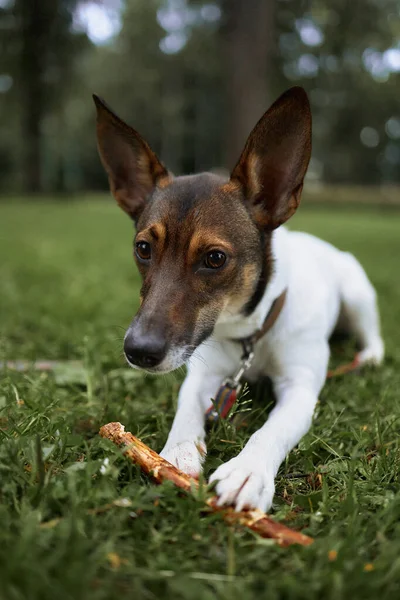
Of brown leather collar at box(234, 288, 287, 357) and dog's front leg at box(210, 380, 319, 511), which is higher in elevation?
brown leather collar at box(234, 288, 287, 357)

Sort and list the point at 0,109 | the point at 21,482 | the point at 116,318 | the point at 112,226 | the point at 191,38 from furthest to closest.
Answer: the point at 191,38, the point at 0,109, the point at 112,226, the point at 116,318, the point at 21,482

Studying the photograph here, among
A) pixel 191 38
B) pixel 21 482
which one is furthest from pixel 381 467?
pixel 191 38

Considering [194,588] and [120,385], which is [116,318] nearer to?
[120,385]

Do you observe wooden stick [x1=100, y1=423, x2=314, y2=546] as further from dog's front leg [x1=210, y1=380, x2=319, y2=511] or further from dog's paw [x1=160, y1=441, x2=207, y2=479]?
dog's paw [x1=160, y1=441, x2=207, y2=479]

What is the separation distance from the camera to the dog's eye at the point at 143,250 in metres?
2.68

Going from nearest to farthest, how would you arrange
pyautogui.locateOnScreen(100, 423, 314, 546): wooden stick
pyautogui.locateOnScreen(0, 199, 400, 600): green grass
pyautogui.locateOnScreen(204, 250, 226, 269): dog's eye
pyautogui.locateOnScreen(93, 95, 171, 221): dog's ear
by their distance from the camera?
pyautogui.locateOnScreen(0, 199, 400, 600): green grass
pyautogui.locateOnScreen(100, 423, 314, 546): wooden stick
pyautogui.locateOnScreen(204, 250, 226, 269): dog's eye
pyautogui.locateOnScreen(93, 95, 171, 221): dog's ear

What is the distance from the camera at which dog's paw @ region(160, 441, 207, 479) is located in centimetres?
223

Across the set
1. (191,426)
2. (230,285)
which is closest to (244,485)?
(191,426)

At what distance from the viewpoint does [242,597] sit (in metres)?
1.48

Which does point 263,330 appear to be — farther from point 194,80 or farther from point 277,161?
point 194,80

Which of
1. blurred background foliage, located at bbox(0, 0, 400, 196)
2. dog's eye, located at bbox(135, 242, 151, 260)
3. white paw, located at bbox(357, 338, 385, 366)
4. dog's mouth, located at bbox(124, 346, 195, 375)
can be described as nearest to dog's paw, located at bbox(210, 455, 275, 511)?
dog's mouth, located at bbox(124, 346, 195, 375)

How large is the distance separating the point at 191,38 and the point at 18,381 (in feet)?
125

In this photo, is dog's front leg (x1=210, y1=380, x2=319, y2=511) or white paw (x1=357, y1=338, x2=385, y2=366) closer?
dog's front leg (x1=210, y1=380, x2=319, y2=511)

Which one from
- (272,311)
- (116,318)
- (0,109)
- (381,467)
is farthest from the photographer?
(0,109)
